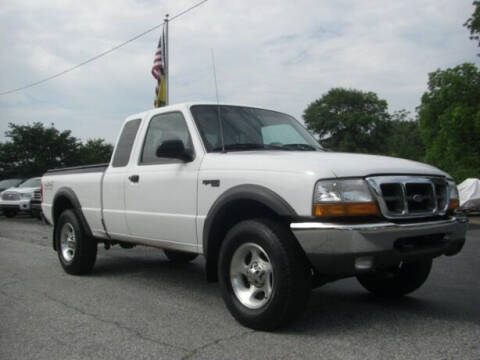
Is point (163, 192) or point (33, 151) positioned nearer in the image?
point (163, 192)

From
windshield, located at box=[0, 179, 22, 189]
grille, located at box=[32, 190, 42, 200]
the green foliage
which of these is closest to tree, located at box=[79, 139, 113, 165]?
the green foliage

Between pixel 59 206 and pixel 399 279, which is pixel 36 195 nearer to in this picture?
pixel 59 206

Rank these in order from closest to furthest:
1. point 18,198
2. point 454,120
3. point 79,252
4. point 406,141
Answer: point 79,252
point 18,198
point 454,120
point 406,141

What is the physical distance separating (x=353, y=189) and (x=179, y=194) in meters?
1.79

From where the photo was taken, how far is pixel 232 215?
4.47 meters

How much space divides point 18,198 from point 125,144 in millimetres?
14723

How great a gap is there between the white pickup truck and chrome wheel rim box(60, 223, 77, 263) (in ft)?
3.70

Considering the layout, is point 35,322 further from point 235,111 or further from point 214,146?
point 235,111

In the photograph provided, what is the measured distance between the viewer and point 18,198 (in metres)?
18.9

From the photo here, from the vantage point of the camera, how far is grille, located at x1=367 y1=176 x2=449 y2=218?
3727mm

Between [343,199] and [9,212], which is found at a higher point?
[343,199]

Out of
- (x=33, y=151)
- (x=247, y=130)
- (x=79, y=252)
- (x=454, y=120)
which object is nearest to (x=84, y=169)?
(x=79, y=252)

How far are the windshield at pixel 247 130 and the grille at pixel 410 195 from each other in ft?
4.75

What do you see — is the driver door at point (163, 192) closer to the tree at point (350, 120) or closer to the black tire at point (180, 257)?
the black tire at point (180, 257)
